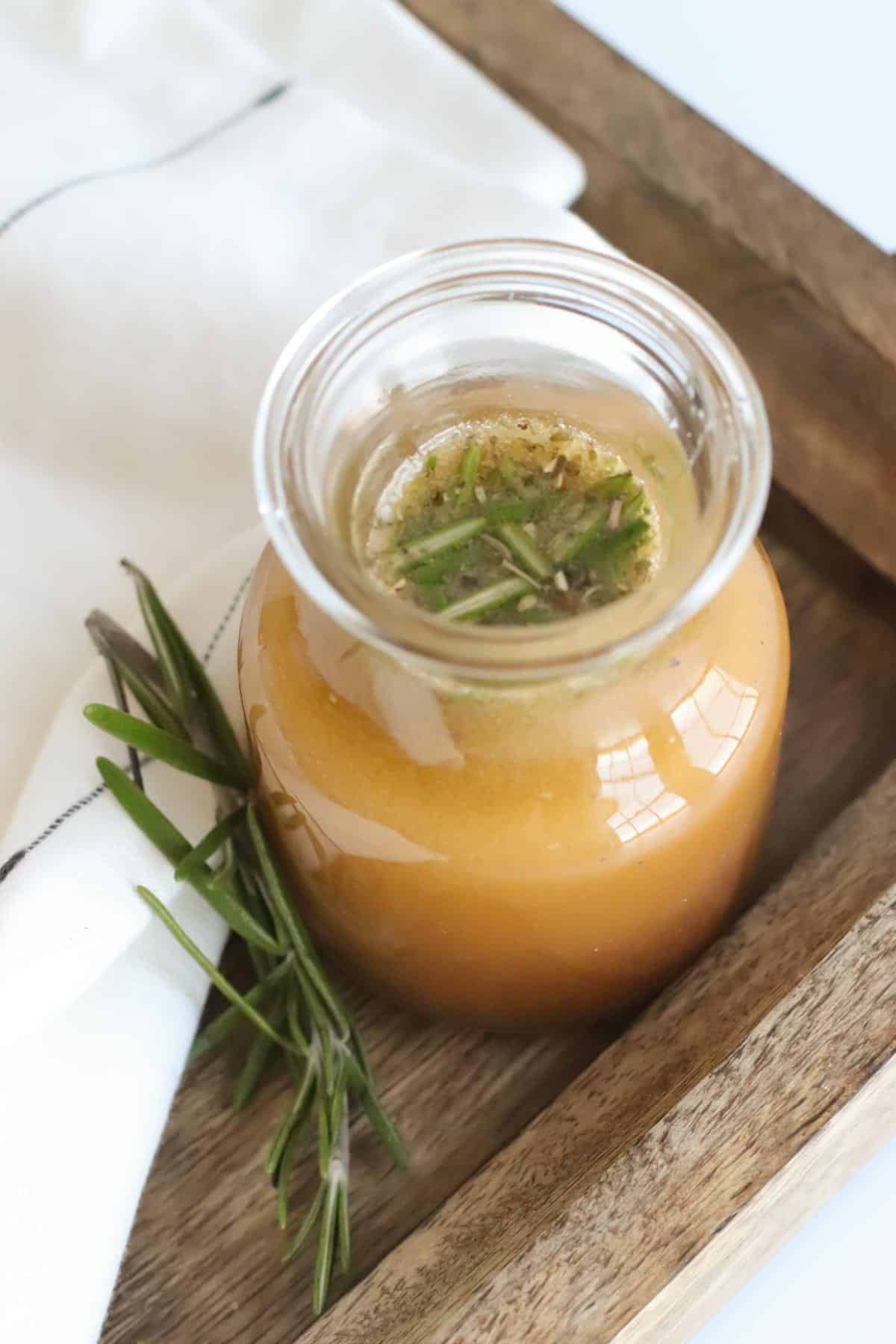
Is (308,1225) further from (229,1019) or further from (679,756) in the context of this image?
(679,756)

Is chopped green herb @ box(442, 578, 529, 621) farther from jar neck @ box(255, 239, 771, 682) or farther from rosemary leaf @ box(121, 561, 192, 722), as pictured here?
rosemary leaf @ box(121, 561, 192, 722)

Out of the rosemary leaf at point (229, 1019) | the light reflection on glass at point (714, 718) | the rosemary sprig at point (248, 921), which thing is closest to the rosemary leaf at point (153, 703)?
the rosemary sprig at point (248, 921)

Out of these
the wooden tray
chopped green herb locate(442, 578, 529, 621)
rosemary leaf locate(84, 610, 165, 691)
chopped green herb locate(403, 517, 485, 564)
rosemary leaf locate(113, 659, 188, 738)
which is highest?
rosemary leaf locate(84, 610, 165, 691)

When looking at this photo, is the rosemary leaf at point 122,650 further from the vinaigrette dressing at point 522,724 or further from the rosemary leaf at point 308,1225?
the rosemary leaf at point 308,1225

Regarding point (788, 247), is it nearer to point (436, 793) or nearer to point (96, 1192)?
point (436, 793)

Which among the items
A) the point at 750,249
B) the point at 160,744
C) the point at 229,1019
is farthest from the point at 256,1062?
the point at 750,249

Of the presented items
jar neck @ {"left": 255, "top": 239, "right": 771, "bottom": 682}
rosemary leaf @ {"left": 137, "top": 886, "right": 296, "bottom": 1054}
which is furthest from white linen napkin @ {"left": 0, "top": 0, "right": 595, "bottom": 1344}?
jar neck @ {"left": 255, "top": 239, "right": 771, "bottom": 682}

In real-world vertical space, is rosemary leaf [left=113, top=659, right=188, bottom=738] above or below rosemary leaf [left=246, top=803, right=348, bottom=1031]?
above
